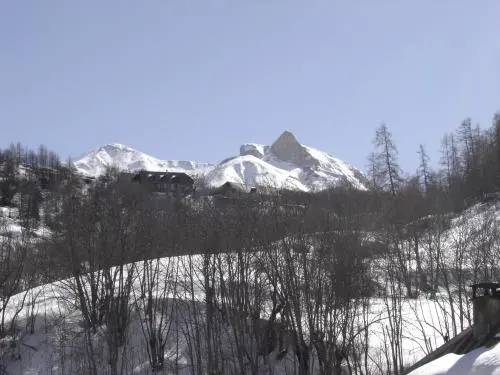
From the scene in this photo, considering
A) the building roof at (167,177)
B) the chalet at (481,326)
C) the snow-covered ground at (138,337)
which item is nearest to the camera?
the chalet at (481,326)

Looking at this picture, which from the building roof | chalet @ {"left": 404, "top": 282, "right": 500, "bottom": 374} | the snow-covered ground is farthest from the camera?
the building roof

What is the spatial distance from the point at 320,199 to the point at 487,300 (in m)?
15.6

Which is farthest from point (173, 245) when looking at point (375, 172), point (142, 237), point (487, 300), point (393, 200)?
point (375, 172)

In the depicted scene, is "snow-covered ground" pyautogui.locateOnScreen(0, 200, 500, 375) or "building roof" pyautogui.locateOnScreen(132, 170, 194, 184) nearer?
"snow-covered ground" pyautogui.locateOnScreen(0, 200, 500, 375)

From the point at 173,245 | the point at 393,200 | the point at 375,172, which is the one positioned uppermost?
the point at 375,172

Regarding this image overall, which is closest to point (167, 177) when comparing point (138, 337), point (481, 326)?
point (138, 337)

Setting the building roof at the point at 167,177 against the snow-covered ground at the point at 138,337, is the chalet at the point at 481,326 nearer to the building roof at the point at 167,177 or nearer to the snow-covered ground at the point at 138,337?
the snow-covered ground at the point at 138,337

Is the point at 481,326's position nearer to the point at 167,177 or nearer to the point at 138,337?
the point at 138,337

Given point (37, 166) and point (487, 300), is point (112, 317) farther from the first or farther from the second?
point (37, 166)

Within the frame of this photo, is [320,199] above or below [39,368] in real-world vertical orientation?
above

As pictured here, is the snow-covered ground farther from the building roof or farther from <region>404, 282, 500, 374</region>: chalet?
the building roof

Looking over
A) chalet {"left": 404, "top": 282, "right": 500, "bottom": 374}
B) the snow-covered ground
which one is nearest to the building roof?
the snow-covered ground

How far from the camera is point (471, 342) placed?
28.5ft

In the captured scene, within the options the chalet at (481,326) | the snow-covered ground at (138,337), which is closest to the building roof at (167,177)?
the snow-covered ground at (138,337)
